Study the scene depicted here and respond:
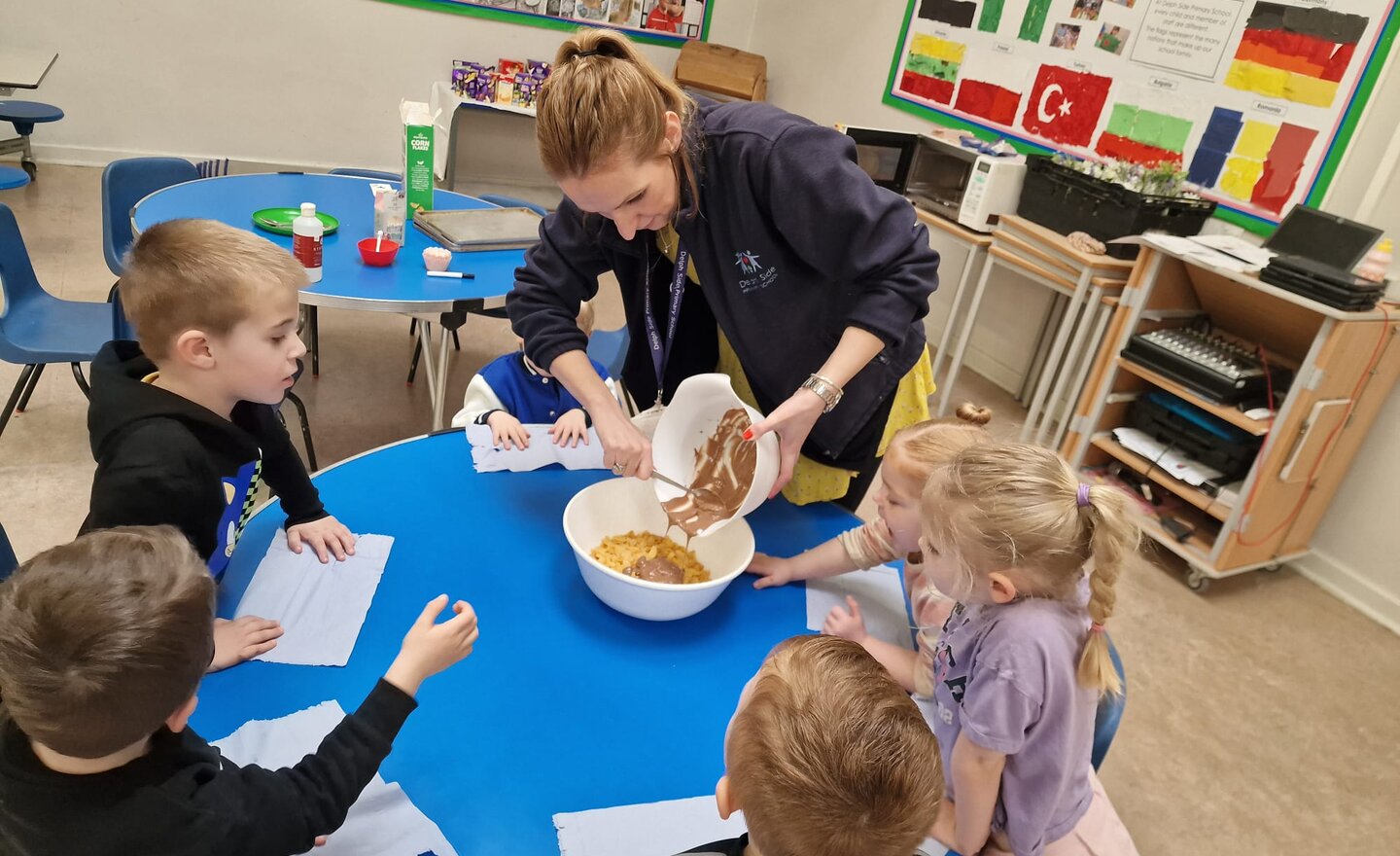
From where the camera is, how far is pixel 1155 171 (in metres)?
3.29

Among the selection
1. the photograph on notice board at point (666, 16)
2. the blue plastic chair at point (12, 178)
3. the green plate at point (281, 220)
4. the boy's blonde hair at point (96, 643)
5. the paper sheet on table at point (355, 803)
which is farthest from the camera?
the photograph on notice board at point (666, 16)

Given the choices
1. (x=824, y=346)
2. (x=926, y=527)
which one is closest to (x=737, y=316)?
(x=824, y=346)

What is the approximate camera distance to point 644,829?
3.16ft

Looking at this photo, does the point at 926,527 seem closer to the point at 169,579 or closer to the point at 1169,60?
the point at 169,579

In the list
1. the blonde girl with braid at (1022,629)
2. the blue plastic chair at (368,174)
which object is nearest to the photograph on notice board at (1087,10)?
the blue plastic chair at (368,174)

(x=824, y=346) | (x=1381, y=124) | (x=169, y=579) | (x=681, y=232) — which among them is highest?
(x=1381, y=124)

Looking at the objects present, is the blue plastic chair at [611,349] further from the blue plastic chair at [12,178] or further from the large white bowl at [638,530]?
the blue plastic chair at [12,178]

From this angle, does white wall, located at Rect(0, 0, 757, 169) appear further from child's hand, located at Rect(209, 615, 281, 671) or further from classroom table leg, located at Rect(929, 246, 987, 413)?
Result: child's hand, located at Rect(209, 615, 281, 671)

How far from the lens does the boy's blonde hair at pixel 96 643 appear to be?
29.0 inches

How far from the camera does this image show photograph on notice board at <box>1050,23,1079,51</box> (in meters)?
3.82

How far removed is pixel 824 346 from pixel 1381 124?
100 inches

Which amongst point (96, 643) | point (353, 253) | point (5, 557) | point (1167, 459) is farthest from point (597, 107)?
point (1167, 459)

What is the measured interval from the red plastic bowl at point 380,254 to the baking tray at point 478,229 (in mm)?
243

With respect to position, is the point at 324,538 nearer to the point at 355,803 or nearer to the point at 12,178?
the point at 355,803
